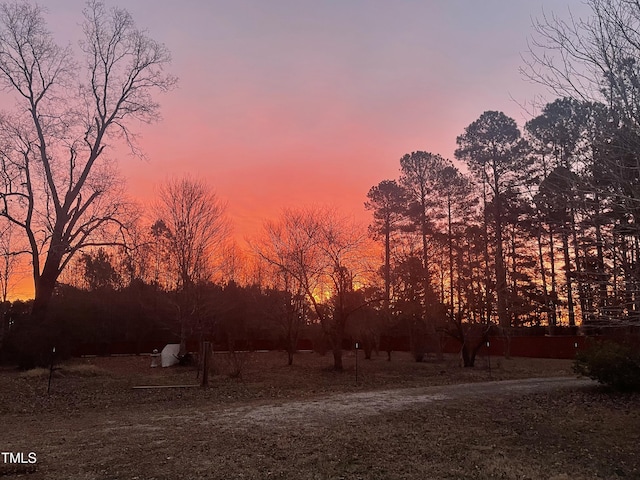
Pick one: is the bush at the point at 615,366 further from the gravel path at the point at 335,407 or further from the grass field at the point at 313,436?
the gravel path at the point at 335,407

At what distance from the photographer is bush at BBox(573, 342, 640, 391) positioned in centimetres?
1077

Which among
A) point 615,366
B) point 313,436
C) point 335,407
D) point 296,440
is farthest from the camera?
point 615,366

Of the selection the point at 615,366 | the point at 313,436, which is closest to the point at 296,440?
the point at 313,436

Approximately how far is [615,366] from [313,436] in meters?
7.91

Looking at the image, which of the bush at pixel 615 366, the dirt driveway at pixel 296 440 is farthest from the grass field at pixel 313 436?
the bush at pixel 615 366

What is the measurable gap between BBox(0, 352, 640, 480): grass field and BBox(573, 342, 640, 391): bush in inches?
20.0

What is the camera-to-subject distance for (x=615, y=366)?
35.7 feet

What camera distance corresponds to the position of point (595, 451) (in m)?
6.54

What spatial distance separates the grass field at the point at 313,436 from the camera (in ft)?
18.2

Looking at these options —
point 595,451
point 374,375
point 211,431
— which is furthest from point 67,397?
point 595,451

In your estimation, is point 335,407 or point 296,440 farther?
point 335,407

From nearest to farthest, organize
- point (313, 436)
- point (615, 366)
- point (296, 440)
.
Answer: point (296, 440), point (313, 436), point (615, 366)

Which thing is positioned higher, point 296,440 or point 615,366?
point 615,366

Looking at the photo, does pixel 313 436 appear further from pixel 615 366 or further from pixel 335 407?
pixel 615 366
